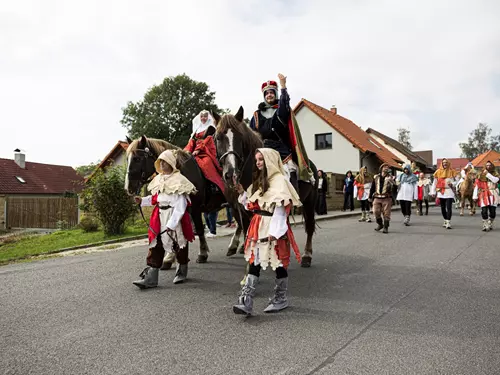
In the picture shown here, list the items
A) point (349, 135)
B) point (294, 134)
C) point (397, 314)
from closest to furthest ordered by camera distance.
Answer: point (397, 314)
point (294, 134)
point (349, 135)

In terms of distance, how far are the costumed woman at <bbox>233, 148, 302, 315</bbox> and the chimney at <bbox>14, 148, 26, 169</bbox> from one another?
134ft

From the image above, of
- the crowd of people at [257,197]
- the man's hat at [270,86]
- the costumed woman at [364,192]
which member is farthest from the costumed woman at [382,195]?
the man's hat at [270,86]

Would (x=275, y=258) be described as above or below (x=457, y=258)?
above

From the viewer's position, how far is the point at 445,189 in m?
11.7

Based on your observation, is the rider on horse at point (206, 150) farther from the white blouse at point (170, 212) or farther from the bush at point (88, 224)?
the bush at point (88, 224)

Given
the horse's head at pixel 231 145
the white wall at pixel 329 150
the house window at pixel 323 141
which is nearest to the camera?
the horse's head at pixel 231 145

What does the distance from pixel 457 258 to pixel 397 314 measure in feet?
11.9

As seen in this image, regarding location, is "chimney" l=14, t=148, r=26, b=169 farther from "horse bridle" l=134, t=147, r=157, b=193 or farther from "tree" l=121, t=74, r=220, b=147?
"horse bridle" l=134, t=147, r=157, b=193

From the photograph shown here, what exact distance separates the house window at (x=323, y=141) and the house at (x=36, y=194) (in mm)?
16755

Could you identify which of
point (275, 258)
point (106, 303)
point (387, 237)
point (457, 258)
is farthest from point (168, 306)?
point (387, 237)

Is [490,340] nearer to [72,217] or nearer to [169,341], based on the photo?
[169,341]

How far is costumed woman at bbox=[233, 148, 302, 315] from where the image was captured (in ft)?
13.1

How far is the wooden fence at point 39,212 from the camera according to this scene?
2003 centimetres

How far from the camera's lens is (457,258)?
22.4ft
